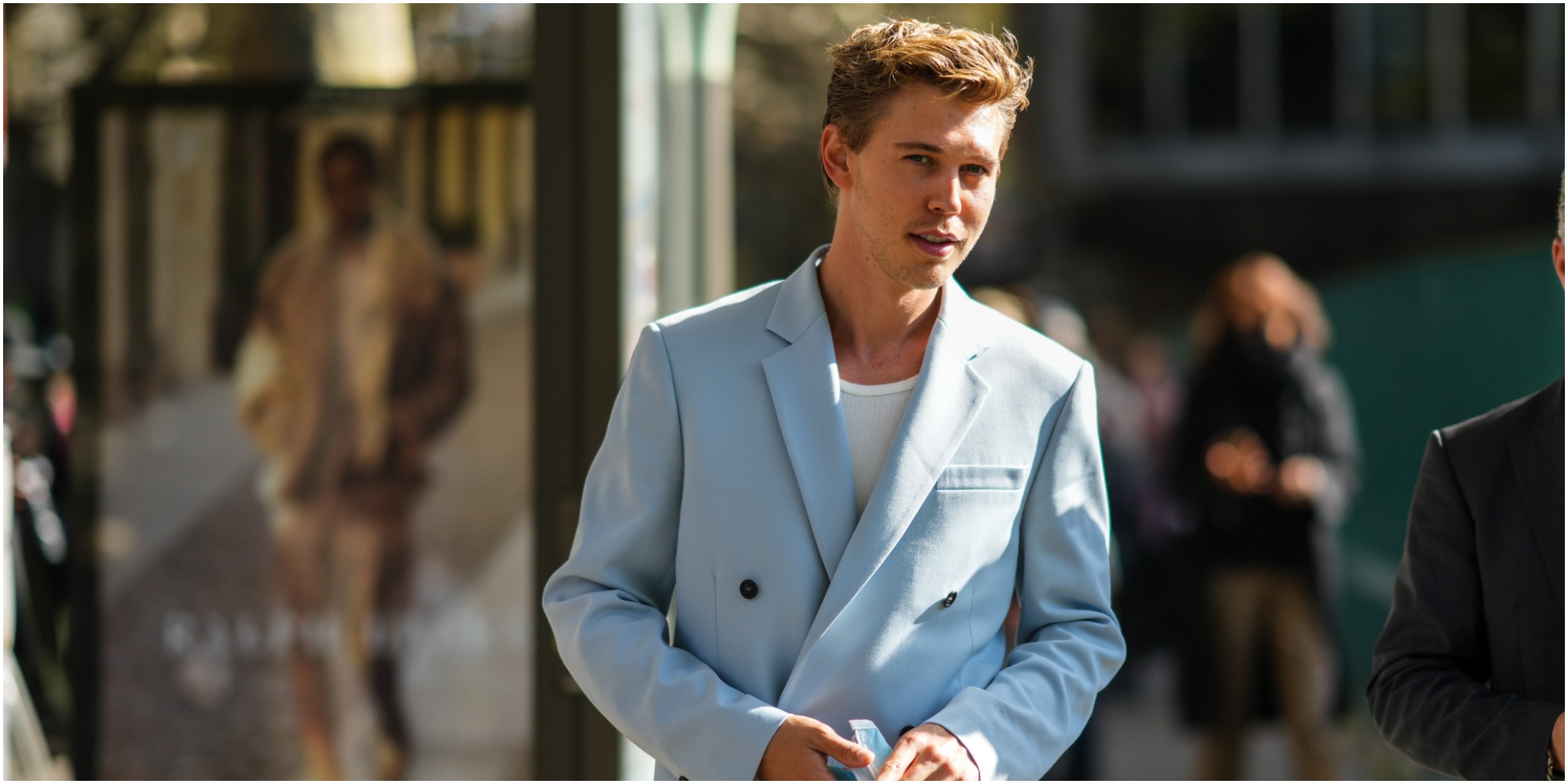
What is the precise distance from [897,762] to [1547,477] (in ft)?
3.43

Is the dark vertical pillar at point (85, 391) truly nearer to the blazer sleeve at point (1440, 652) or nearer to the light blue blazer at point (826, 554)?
the light blue blazer at point (826, 554)

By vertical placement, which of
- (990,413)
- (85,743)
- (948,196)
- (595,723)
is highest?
(948,196)

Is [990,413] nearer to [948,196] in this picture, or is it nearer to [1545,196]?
[948,196]

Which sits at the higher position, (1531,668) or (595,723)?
(1531,668)

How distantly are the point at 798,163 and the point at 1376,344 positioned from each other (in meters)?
5.59

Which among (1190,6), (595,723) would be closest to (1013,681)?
(595,723)

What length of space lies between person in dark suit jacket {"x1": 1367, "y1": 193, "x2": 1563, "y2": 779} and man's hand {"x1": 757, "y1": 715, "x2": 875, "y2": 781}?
87 cm

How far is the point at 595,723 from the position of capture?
143 inches

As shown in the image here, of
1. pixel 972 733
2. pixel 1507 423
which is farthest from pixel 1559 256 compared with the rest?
pixel 972 733

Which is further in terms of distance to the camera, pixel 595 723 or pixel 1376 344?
pixel 1376 344

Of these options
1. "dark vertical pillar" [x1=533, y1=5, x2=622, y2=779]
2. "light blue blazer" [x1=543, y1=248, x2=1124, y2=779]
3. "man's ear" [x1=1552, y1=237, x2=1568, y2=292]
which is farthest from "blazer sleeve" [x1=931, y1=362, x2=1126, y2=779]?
"dark vertical pillar" [x1=533, y1=5, x2=622, y2=779]

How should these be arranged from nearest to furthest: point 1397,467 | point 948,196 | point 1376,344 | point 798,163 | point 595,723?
point 948,196
point 595,723
point 1397,467
point 1376,344
point 798,163

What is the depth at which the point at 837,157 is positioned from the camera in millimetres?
2398

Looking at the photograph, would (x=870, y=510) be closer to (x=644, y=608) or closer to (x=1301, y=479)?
(x=644, y=608)
